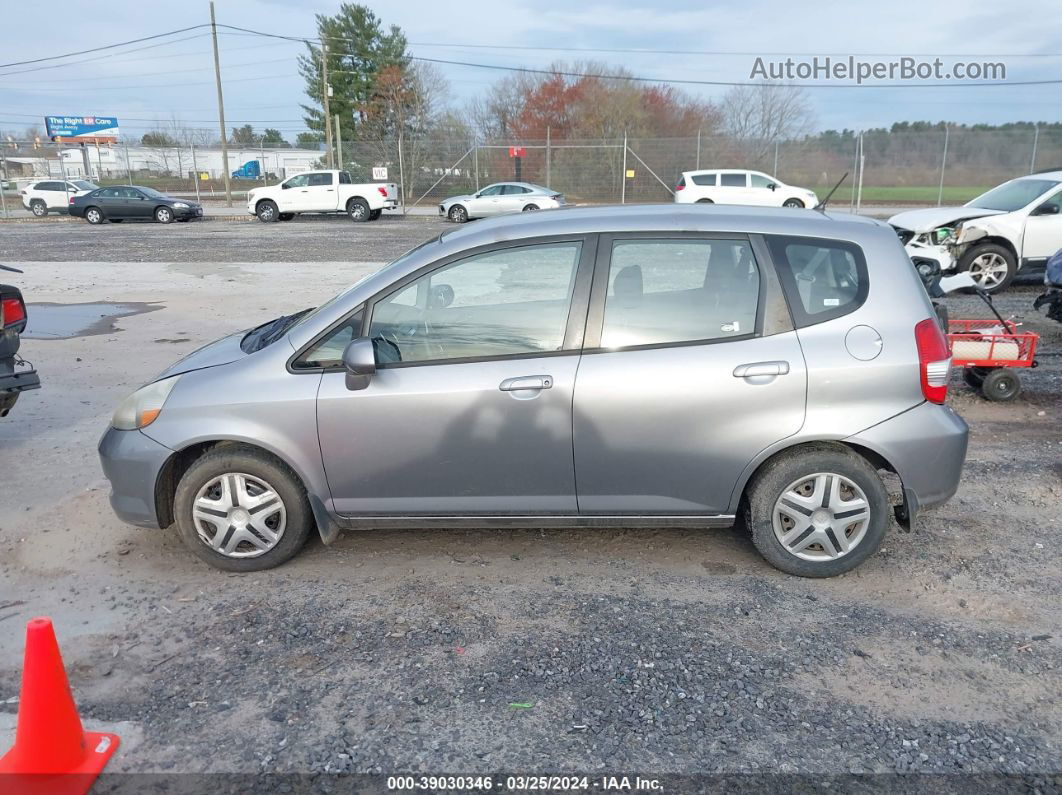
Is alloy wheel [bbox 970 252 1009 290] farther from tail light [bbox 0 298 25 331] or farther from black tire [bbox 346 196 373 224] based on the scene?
black tire [bbox 346 196 373 224]

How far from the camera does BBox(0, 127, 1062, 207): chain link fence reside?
31.6 meters

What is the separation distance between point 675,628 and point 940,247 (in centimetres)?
943

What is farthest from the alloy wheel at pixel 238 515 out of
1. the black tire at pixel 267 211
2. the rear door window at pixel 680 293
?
the black tire at pixel 267 211

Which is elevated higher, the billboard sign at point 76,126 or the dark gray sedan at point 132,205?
the billboard sign at point 76,126

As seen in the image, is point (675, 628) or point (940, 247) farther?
point (940, 247)

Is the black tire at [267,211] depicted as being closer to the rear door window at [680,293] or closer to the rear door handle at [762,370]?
the rear door window at [680,293]

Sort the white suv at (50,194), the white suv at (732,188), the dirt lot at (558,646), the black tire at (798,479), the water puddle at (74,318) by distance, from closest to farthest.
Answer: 1. the dirt lot at (558,646)
2. the black tire at (798,479)
3. the water puddle at (74,318)
4. the white suv at (732,188)
5. the white suv at (50,194)

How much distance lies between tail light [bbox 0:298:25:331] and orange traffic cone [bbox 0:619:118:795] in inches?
149

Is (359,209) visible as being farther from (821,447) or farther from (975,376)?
(821,447)

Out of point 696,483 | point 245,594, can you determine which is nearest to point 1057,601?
point 696,483

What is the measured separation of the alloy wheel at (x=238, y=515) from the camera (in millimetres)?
3965

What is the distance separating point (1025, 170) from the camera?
103 feet

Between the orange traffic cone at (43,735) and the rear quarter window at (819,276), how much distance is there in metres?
3.27

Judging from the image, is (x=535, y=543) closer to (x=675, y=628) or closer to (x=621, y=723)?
(x=675, y=628)
